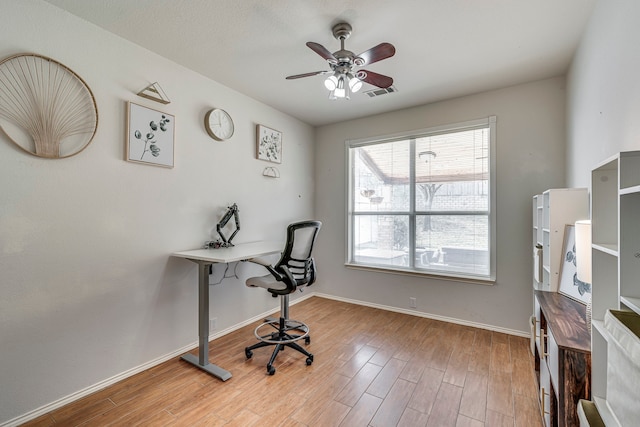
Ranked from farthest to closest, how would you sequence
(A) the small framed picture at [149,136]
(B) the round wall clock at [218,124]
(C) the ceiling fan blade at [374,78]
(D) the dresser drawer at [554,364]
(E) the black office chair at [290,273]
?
(B) the round wall clock at [218,124] → (E) the black office chair at [290,273] → (A) the small framed picture at [149,136] → (C) the ceiling fan blade at [374,78] → (D) the dresser drawer at [554,364]

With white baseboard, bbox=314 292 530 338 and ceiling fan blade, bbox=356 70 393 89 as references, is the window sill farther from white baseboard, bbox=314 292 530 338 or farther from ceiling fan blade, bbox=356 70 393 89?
ceiling fan blade, bbox=356 70 393 89

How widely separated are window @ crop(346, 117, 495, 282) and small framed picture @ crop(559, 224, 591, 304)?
45.6 inches

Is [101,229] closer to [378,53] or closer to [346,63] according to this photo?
[346,63]

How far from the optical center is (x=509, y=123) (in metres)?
3.01

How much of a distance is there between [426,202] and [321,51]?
7.62ft

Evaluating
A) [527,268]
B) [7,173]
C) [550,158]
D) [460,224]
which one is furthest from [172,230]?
[550,158]

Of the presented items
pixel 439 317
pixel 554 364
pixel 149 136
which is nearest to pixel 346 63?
pixel 149 136

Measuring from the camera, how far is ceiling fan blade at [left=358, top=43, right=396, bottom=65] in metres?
1.80

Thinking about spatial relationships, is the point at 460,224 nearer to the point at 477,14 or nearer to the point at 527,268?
the point at 527,268

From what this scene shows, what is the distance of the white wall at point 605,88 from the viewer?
136 cm

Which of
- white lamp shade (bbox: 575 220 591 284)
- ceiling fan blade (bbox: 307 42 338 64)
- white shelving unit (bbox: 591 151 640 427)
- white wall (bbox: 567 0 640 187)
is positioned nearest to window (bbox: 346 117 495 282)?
white wall (bbox: 567 0 640 187)

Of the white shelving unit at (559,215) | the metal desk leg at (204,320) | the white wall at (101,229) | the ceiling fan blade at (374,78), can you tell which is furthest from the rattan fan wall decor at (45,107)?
the white shelving unit at (559,215)

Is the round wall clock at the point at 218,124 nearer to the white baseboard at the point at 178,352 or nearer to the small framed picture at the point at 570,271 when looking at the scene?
the white baseboard at the point at 178,352

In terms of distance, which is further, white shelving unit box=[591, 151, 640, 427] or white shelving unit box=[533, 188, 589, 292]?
white shelving unit box=[533, 188, 589, 292]
